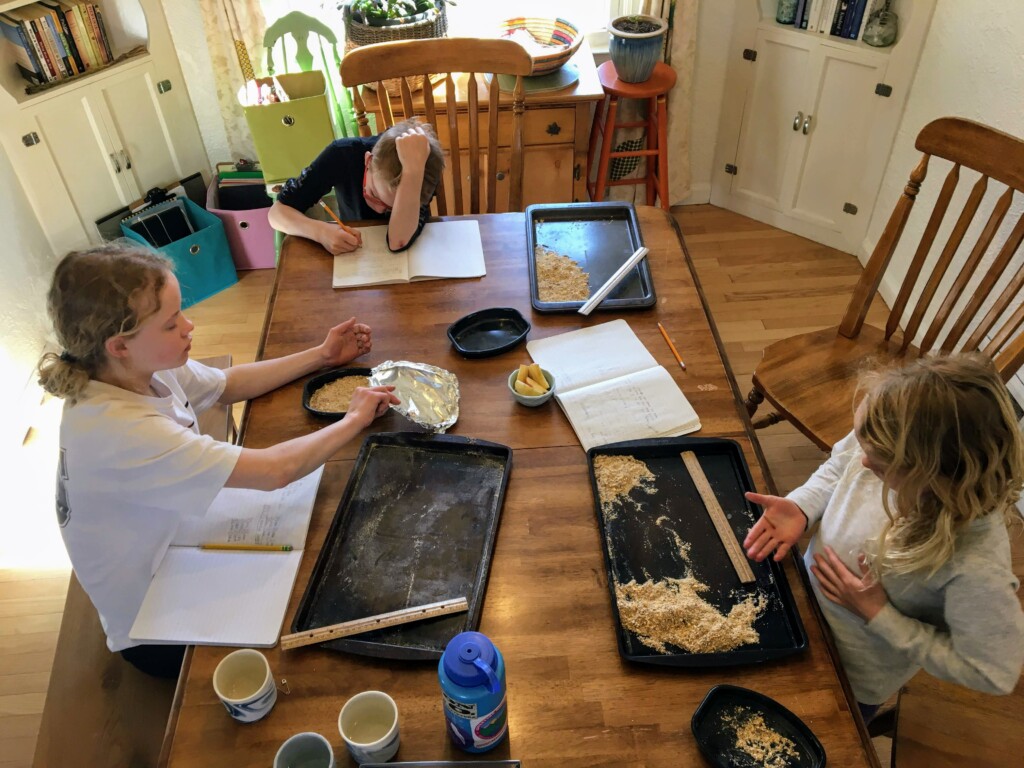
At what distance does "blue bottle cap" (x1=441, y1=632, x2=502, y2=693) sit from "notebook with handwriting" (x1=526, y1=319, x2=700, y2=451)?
0.55m

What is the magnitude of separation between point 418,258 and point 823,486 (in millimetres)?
1070

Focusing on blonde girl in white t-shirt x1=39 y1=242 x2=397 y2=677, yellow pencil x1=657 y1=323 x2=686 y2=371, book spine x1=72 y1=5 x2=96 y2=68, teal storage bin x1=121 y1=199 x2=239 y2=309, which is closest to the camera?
blonde girl in white t-shirt x1=39 y1=242 x2=397 y2=677

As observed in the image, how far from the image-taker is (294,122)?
2855mm

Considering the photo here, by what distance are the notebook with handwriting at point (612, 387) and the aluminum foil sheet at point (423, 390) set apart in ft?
0.70

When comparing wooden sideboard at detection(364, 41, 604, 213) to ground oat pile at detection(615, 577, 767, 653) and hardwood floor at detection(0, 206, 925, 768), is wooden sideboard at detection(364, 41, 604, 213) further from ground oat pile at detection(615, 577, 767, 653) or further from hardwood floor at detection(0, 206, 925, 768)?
ground oat pile at detection(615, 577, 767, 653)

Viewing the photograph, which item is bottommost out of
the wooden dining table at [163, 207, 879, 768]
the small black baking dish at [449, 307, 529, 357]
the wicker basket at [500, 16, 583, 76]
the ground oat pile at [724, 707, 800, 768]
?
the ground oat pile at [724, 707, 800, 768]

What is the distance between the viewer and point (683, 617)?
1.14 metres

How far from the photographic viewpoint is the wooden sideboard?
282cm

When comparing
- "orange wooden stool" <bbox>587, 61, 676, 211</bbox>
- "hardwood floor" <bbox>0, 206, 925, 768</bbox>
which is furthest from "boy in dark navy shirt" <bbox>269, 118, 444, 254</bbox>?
"orange wooden stool" <bbox>587, 61, 676, 211</bbox>

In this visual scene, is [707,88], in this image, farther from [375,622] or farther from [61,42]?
[375,622]

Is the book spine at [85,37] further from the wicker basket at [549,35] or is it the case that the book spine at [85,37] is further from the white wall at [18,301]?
the wicker basket at [549,35]

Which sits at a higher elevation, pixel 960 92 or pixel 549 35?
pixel 549 35

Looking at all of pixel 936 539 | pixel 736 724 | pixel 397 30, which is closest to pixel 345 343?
pixel 736 724

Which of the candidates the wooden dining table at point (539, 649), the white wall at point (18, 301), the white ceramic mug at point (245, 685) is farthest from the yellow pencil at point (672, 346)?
the white wall at point (18, 301)
